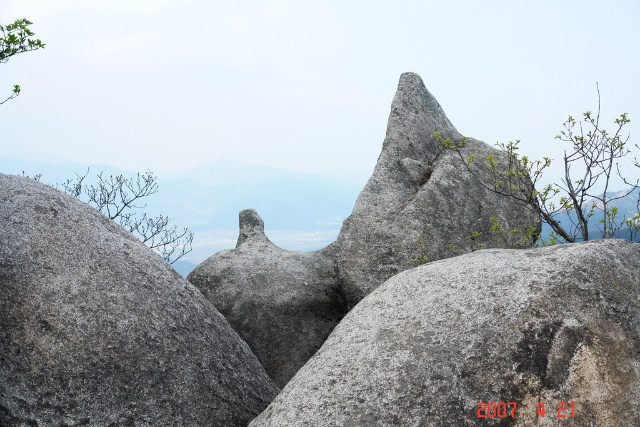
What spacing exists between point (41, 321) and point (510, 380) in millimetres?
3787

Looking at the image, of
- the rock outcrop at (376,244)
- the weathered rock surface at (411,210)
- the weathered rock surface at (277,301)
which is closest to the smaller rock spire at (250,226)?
the rock outcrop at (376,244)

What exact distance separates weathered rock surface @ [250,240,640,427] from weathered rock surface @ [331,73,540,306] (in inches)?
143

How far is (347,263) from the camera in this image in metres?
8.92

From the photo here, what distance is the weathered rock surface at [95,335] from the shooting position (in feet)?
17.4

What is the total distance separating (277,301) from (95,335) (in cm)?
444

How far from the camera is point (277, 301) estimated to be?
31.9ft

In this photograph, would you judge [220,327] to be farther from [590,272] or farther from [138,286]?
[590,272]

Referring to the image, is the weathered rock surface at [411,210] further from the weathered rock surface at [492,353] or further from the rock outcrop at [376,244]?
the weathered rock surface at [492,353]

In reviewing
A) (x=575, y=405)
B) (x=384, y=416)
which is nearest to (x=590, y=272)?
(x=575, y=405)

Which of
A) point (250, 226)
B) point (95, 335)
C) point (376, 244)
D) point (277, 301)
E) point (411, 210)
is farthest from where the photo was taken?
point (250, 226)

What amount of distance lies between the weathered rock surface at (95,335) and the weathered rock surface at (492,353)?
1122mm

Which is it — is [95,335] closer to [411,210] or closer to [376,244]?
[376,244]
